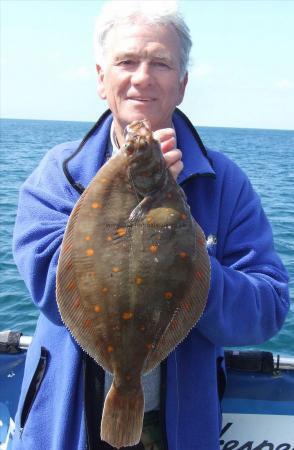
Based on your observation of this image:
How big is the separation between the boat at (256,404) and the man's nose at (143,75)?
6.59ft

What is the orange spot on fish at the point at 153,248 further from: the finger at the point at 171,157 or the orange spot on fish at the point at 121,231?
the finger at the point at 171,157

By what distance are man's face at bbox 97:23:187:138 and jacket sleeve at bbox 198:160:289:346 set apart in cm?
59

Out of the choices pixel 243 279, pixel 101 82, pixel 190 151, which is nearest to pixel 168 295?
pixel 243 279

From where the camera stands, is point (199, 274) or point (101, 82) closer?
point (199, 274)

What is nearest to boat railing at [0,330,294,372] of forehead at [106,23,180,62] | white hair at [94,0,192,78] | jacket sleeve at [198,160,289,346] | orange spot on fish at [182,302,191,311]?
jacket sleeve at [198,160,289,346]

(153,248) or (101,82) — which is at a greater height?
(101,82)

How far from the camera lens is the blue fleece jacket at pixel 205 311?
7.81 ft

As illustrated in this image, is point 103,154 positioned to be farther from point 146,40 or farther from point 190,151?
point 146,40

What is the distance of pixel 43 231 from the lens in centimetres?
241

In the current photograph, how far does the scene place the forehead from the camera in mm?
2402

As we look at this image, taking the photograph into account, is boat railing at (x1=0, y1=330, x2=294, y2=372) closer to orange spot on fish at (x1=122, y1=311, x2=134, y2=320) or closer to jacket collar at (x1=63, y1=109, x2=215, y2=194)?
jacket collar at (x1=63, y1=109, x2=215, y2=194)

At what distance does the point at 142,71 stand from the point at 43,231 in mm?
852

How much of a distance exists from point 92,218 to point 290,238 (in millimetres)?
11026

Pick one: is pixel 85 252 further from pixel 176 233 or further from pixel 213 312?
pixel 213 312
